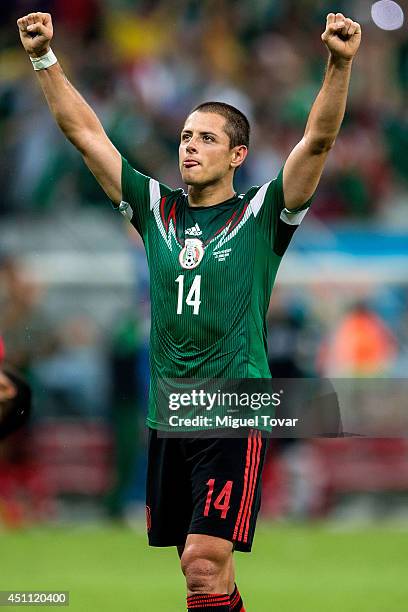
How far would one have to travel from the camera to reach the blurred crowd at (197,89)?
49.3 ft

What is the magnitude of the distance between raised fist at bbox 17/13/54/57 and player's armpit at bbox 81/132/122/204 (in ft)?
1.55

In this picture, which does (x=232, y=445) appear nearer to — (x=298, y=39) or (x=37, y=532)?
(x=37, y=532)

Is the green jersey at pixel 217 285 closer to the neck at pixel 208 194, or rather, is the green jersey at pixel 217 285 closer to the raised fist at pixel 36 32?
the neck at pixel 208 194

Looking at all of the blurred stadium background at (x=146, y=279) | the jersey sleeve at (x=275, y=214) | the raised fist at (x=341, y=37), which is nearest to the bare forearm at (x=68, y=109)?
the jersey sleeve at (x=275, y=214)

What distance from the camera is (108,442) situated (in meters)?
13.5

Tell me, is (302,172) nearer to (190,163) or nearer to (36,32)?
(190,163)

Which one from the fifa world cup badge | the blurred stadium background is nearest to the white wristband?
the fifa world cup badge

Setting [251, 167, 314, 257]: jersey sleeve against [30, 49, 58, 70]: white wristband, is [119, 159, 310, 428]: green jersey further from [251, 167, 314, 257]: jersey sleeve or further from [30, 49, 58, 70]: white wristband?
[30, 49, 58, 70]: white wristband

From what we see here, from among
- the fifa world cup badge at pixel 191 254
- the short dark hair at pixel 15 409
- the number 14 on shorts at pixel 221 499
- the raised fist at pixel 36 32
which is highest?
the raised fist at pixel 36 32

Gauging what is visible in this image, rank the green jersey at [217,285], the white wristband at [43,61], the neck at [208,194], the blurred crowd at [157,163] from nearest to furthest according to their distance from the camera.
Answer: the green jersey at [217,285] → the neck at [208,194] → the white wristband at [43,61] → the blurred crowd at [157,163]

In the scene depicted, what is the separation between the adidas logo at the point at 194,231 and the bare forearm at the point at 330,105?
67 centimetres

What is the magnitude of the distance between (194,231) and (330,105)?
86cm

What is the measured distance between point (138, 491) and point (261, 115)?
5165 mm

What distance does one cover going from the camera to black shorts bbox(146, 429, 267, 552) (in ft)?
18.6
